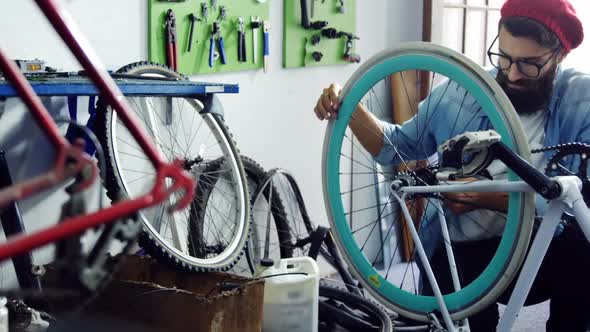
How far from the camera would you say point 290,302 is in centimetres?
201

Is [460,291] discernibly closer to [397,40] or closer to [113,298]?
[113,298]

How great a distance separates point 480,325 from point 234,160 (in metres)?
0.86

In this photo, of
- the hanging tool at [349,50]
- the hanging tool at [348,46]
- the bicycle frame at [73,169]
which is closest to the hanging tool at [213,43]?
the hanging tool at [348,46]

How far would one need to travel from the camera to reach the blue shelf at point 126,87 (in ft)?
4.68

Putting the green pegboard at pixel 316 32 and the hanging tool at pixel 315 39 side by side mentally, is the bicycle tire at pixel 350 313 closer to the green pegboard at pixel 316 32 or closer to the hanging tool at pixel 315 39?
the green pegboard at pixel 316 32

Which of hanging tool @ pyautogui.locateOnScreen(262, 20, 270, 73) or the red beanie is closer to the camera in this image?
the red beanie

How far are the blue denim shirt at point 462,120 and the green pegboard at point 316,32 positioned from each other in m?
0.85

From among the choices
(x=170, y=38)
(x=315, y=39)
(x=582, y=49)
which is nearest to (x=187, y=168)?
(x=170, y=38)

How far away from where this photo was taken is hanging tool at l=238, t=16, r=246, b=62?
2438 mm

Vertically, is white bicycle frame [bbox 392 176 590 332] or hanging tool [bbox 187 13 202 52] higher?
hanging tool [bbox 187 13 202 52]

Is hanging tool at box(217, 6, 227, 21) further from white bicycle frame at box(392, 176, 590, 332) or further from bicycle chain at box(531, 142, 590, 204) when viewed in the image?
bicycle chain at box(531, 142, 590, 204)

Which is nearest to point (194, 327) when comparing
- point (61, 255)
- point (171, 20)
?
point (171, 20)

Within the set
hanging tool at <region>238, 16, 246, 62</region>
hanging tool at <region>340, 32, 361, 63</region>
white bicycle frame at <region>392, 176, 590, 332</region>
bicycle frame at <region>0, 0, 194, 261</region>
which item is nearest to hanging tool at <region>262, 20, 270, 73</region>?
hanging tool at <region>238, 16, 246, 62</region>

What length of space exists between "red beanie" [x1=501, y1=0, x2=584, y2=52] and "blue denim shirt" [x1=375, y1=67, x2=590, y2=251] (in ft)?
0.40
